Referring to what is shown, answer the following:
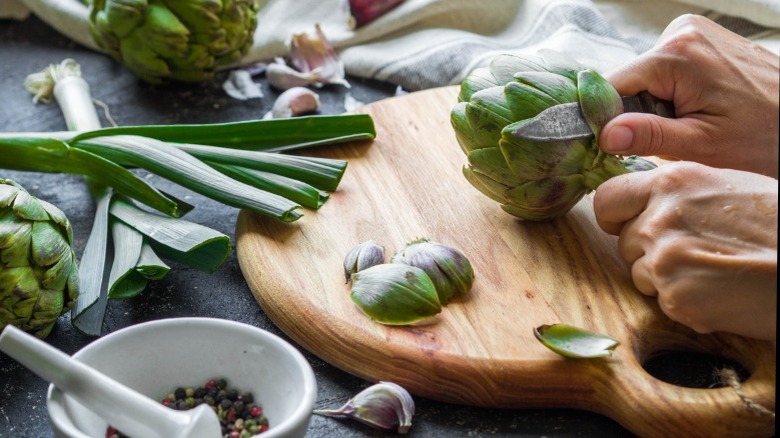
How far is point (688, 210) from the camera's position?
110 cm

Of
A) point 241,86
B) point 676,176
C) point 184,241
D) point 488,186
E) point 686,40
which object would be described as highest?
point 686,40

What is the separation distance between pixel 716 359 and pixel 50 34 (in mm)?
1639

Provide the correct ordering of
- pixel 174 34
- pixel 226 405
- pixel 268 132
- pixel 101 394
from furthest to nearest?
pixel 174 34
pixel 268 132
pixel 226 405
pixel 101 394

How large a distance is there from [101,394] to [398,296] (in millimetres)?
373

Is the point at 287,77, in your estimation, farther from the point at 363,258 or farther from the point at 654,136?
the point at 654,136

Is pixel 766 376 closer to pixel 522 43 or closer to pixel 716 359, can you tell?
pixel 716 359

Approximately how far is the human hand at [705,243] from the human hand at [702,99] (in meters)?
0.05

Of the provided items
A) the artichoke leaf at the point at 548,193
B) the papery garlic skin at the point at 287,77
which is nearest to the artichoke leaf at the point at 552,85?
Result: the artichoke leaf at the point at 548,193

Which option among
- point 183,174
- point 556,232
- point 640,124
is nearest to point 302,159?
point 183,174

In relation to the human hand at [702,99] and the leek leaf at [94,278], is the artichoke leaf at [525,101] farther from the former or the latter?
the leek leaf at [94,278]

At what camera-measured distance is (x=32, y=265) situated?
1099mm

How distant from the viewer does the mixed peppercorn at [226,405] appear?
3.09 ft

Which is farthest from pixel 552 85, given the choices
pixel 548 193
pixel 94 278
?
pixel 94 278

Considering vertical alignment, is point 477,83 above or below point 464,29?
above
